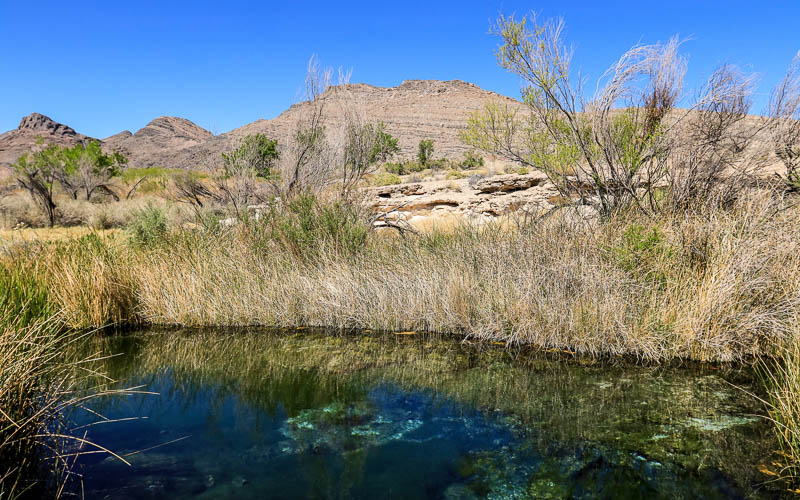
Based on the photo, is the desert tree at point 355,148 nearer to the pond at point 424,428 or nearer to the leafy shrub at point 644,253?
the pond at point 424,428

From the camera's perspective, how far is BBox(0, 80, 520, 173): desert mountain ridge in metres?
61.8

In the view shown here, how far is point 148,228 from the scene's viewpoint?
9711 mm

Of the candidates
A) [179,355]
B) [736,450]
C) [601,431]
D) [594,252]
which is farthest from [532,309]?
[179,355]

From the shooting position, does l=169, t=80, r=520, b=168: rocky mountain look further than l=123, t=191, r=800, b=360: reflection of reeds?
Yes

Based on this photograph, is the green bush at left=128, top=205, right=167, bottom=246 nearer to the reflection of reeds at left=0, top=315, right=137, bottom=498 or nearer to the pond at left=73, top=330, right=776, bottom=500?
the pond at left=73, top=330, right=776, bottom=500

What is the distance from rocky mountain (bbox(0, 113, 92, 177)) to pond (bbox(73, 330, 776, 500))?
104771 millimetres

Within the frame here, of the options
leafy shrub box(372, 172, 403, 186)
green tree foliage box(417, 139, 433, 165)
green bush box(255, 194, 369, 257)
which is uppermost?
green tree foliage box(417, 139, 433, 165)

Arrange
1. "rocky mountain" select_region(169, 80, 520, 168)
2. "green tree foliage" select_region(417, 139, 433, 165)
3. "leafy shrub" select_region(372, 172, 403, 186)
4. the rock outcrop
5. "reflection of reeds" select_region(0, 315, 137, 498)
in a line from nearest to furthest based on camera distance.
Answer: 1. "reflection of reeds" select_region(0, 315, 137, 498)
2. the rock outcrop
3. "leafy shrub" select_region(372, 172, 403, 186)
4. "green tree foliage" select_region(417, 139, 433, 165)
5. "rocky mountain" select_region(169, 80, 520, 168)

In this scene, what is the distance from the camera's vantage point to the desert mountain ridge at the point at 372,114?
61.8 metres

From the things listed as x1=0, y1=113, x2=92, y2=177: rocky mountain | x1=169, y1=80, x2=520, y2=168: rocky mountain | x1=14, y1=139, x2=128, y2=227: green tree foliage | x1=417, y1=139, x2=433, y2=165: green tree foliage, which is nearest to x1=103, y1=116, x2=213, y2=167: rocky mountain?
x1=169, y1=80, x2=520, y2=168: rocky mountain

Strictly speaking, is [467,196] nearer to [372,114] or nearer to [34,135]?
[372,114]

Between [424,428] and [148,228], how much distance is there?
804 cm

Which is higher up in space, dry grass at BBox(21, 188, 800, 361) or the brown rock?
the brown rock

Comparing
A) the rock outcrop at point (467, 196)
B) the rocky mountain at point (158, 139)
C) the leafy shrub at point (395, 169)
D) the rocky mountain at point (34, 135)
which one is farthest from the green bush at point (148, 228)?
the rocky mountain at point (34, 135)
